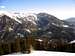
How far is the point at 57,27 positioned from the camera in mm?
3475

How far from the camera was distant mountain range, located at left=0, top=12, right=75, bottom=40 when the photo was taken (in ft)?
10.3

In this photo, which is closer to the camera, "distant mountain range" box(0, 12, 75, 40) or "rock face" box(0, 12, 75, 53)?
"rock face" box(0, 12, 75, 53)

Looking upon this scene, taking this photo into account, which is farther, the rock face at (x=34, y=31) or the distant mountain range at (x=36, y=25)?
the distant mountain range at (x=36, y=25)

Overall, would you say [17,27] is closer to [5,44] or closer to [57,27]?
[5,44]

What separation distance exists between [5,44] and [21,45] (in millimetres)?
325

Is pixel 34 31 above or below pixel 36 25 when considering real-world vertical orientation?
below

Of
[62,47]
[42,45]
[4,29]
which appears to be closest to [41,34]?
[42,45]

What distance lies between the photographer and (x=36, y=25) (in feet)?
11.3

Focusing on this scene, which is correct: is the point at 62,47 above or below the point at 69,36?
below

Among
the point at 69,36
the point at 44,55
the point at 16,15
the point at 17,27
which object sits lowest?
the point at 44,55

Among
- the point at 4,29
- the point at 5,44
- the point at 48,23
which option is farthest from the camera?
the point at 48,23

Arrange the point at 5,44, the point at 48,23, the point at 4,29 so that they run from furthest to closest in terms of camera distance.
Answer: the point at 48,23 < the point at 4,29 < the point at 5,44

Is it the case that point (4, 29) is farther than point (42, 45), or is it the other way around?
point (42, 45)

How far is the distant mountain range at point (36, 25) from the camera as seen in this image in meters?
3.15
